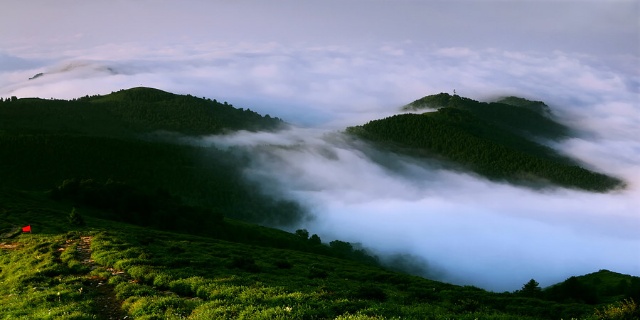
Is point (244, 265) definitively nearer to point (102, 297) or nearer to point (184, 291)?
point (184, 291)

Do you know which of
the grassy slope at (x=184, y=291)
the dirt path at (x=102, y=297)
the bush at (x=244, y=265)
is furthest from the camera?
the bush at (x=244, y=265)

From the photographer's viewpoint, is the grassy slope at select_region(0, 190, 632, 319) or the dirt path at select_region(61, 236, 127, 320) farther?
the dirt path at select_region(61, 236, 127, 320)

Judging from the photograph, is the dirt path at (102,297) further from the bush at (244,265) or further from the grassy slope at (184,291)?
the bush at (244,265)

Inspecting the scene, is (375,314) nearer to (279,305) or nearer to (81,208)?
(279,305)

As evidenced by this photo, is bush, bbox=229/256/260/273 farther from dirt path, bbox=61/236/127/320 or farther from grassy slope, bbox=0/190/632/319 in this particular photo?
dirt path, bbox=61/236/127/320

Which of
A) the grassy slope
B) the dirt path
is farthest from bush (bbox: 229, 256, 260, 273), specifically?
the dirt path

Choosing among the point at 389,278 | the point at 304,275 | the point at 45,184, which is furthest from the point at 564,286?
the point at 45,184

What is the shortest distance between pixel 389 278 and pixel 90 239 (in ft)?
111

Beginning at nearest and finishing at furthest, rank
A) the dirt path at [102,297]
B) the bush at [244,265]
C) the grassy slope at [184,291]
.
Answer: the grassy slope at [184,291] → the dirt path at [102,297] → the bush at [244,265]

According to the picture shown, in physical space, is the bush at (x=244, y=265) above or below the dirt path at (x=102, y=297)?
above

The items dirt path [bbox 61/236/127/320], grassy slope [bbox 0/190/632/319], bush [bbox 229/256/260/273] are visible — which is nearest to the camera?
grassy slope [bbox 0/190/632/319]

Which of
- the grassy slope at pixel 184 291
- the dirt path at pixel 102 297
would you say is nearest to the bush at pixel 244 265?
the grassy slope at pixel 184 291

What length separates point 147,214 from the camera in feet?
363

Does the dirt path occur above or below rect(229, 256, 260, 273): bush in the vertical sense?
below
